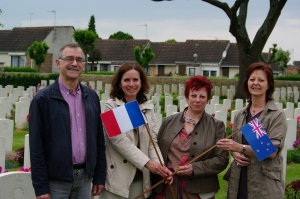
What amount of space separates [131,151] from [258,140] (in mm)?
1034

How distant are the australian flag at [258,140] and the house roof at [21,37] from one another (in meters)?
41.7

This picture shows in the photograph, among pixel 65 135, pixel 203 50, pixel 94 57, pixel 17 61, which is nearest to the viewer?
pixel 65 135

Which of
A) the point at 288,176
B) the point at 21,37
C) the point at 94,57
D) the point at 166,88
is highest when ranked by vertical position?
the point at 21,37

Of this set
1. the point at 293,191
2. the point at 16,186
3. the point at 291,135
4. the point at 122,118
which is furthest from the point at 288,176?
the point at 16,186

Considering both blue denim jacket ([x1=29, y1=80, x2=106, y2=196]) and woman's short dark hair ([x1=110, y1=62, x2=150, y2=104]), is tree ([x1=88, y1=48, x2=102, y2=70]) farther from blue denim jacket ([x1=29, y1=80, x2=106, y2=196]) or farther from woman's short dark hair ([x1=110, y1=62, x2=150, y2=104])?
blue denim jacket ([x1=29, y1=80, x2=106, y2=196])

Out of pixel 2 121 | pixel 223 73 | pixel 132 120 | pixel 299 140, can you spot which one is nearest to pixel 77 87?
pixel 132 120

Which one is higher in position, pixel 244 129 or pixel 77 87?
pixel 77 87

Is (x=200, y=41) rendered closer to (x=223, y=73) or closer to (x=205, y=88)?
(x=223, y=73)

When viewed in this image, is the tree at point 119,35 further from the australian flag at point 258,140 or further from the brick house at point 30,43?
the australian flag at point 258,140

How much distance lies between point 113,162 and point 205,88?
3.31ft

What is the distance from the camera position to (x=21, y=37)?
1815 inches

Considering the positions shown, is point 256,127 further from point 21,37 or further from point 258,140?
point 21,37

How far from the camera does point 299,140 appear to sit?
1096 cm

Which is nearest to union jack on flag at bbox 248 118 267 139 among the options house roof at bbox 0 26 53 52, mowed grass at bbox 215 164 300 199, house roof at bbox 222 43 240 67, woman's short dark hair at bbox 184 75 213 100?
woman's short dark hair at bbox 184 75 213 100
